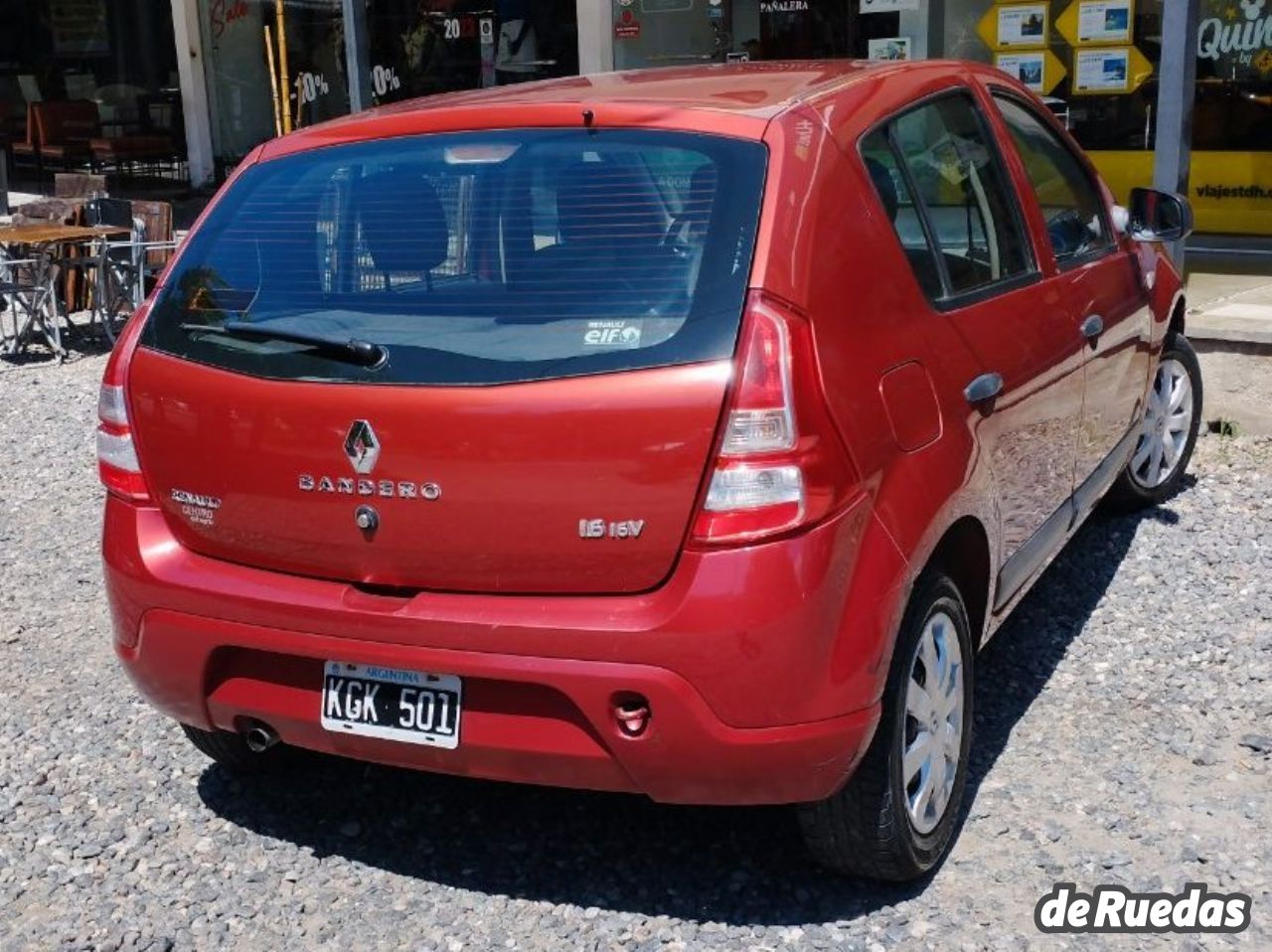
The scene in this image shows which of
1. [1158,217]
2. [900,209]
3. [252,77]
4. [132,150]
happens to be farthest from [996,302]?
[132,150]

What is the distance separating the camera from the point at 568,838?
3.47 metres

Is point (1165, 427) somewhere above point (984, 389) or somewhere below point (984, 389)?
below

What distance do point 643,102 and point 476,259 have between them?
48cm

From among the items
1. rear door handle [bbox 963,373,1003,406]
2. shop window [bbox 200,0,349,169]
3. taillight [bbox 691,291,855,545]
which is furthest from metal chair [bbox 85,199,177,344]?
taillight [bbox 691,291,855,545]

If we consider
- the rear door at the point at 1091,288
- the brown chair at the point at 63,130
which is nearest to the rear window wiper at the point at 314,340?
the rear door at the point at 1091,288

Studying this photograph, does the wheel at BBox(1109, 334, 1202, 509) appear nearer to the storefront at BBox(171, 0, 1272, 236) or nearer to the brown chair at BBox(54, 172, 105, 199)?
A: the storefront at BBox(171, 0, 1272, 236)

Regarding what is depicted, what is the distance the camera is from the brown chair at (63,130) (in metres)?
17.4

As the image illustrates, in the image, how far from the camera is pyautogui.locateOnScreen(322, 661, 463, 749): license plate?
2.91 metres

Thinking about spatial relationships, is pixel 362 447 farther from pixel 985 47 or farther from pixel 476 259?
pixel 985 47

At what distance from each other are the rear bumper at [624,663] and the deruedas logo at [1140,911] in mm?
615

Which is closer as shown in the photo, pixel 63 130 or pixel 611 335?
pixel 611 335

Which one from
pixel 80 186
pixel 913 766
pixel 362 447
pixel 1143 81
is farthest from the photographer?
pixel 80 186

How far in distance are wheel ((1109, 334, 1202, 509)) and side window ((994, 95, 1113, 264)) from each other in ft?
3.07

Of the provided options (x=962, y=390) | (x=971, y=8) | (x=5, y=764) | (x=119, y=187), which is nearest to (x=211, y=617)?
(x=5, y=764)
